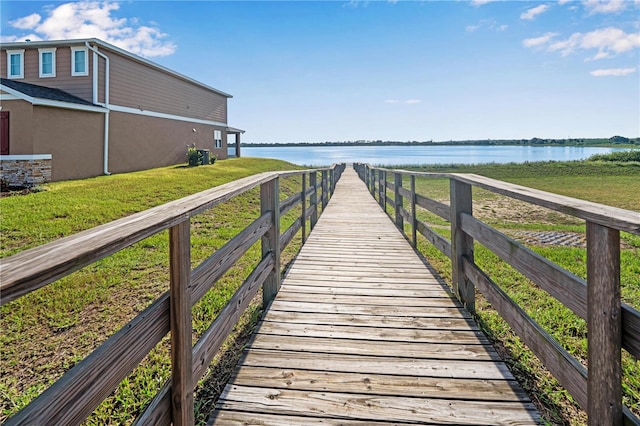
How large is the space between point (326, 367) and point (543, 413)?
1.08 metres

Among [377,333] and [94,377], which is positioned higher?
[94,377]

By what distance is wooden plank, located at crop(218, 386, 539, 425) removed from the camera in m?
1.67

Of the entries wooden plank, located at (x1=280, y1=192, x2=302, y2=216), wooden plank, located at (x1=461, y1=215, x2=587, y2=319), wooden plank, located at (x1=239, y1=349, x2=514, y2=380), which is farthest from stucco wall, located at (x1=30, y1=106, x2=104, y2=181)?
wooden plank, located at (x1=461, y1=215, x2=587, y2=319)

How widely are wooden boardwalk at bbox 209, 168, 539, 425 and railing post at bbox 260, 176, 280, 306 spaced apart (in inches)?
4.3

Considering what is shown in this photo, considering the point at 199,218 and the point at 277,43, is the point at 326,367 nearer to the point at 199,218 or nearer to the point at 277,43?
the point at 199,218

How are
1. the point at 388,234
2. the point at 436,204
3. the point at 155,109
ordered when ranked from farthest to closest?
the point at 155,109, the point at 388,234, the point at 436,204

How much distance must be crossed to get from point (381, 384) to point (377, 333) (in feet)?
1.93

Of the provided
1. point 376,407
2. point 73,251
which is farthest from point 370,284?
point 73,251

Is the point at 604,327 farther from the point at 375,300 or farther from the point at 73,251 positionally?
the point at 375,300

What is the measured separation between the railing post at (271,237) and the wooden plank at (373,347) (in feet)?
2.24

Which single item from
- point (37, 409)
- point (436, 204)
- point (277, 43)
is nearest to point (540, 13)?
point (277, 43)

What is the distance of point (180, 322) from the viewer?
1413mm

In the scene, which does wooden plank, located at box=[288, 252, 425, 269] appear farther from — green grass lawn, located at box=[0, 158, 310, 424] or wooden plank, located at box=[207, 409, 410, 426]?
wooden plank, located at box=[207, 409, 410, 426]

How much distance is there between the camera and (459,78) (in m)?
31.9
